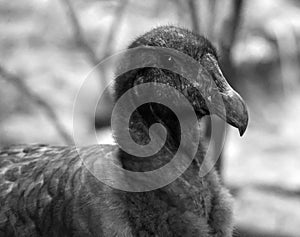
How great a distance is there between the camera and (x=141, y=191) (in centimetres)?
350

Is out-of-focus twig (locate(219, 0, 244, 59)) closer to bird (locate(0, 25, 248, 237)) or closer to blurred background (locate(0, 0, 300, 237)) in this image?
blurred background (locate(0, 0, 300, 237))

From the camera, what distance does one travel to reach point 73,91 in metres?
8.77

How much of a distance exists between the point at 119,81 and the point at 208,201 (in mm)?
772

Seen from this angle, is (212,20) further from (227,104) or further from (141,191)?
(141,191)

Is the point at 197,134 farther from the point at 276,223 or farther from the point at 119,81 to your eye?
the point at 276,223

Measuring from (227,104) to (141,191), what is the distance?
0.59 m

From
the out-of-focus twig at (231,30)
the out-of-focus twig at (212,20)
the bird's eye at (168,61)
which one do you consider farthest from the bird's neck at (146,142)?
the out-of-focus twig at (212,20)

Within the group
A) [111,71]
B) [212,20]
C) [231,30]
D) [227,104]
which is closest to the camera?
[227,104]

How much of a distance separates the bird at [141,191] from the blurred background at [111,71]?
9.21 feet

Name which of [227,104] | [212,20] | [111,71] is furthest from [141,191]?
[111,71]

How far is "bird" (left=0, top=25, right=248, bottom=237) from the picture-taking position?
3.45 meters

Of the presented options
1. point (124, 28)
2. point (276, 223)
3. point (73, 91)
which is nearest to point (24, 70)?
point (73, 91)

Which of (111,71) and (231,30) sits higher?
(231,30)

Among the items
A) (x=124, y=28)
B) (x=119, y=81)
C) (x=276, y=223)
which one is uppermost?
(x=124, y=28)
